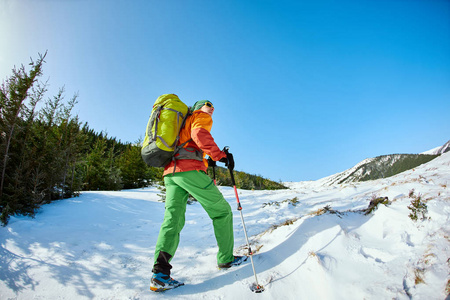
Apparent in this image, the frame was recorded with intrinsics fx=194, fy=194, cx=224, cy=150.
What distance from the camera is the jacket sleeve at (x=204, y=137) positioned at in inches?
95.3

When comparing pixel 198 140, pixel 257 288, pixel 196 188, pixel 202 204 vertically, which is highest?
pixel 198 140

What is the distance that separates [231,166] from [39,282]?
2851 millimetres

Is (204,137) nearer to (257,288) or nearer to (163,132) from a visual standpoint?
(163,132)

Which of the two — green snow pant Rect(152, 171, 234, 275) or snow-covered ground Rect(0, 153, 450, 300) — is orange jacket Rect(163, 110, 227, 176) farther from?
snow-covered ground Rect(0, 153, 450, 300)

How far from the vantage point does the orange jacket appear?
2432 mm

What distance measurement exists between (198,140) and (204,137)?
87 mm

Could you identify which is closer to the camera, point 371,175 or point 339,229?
point 339,229

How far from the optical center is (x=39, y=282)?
246 cm

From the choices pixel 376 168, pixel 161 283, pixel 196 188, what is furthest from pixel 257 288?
pixel 376 168

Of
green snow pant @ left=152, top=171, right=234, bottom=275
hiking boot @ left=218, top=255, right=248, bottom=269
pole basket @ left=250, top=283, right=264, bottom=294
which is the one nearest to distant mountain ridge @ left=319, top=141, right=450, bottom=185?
hiking boot @ left=218, top=255, right=248, bottom=269

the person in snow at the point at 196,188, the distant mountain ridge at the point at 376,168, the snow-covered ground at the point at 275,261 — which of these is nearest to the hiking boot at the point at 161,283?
the snow-covered ground at the point at 275,261

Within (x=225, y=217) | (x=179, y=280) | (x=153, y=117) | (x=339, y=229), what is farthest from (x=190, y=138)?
(x=339, y=229)

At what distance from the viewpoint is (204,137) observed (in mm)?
2443

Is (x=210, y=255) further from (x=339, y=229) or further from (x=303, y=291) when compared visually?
(x=339, y=229)
